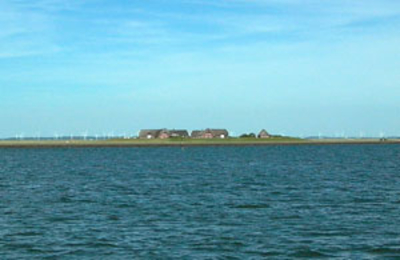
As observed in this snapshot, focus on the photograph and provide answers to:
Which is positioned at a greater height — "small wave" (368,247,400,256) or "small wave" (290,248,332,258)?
"small wave" (290,248,332,258)

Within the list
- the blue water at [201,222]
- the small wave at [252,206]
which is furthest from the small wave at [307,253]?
the small wave at [252,206]

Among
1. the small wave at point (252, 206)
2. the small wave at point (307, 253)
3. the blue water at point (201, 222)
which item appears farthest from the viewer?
the small wave at point (252, 206)

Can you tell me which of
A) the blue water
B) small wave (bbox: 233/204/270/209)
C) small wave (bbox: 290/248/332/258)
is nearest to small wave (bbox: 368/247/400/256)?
the blue water

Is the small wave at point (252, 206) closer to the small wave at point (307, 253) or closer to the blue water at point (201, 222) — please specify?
the blue water at point (201, 222)

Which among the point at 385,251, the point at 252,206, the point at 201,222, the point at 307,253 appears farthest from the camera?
the point at 252,206

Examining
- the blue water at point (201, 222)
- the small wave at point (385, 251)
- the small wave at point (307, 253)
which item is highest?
the blue water at point (201, 222)

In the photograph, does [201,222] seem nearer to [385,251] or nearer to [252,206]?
[252,206]

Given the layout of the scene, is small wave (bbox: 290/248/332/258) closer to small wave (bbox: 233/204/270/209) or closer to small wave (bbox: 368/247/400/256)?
small wave (bbox: 368/247/400/256)

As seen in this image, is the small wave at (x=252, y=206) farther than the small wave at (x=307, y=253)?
Yes

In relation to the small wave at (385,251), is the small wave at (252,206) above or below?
above

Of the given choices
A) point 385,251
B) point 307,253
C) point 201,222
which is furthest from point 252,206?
A: point 385,251

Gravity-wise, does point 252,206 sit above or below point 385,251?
above

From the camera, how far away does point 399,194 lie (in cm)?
5125

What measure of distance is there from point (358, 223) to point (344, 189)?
2158 centimetres
